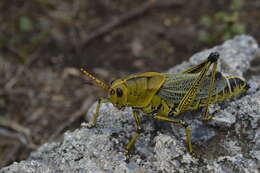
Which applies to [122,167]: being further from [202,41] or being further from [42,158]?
[202,41]

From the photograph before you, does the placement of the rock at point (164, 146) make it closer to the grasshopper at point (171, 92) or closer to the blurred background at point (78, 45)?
the grasshopper at point (171, 92)

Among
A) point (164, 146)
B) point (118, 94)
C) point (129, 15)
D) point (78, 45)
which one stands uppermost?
point (129, 15)

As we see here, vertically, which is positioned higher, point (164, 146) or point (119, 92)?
point (119, 92)

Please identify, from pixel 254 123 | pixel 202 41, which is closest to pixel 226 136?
pixel 254 123

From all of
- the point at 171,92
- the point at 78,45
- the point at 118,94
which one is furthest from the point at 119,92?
the point at 78,45

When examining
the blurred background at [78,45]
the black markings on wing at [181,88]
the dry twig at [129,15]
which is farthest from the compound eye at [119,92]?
the dry twig at [129,15]

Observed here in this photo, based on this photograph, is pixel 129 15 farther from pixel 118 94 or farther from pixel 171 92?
pixel 118 94
